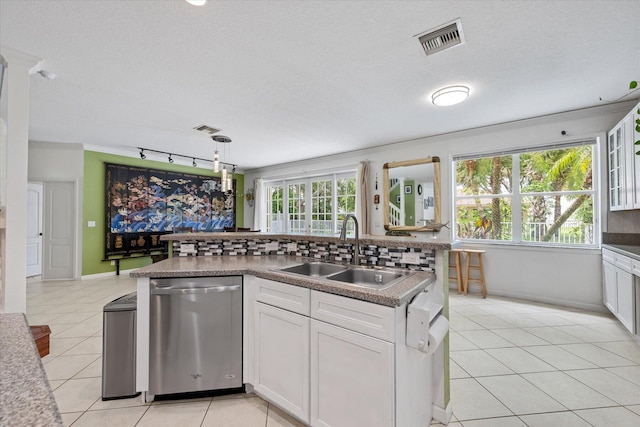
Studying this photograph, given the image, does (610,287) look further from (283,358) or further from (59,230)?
(59,230)

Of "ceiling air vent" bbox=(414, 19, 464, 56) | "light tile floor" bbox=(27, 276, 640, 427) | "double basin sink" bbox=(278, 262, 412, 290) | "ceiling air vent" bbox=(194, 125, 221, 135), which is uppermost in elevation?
"ceiling air vent" bbox=(194, 125, 221, 135)

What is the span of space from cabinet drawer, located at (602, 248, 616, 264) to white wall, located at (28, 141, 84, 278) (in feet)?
26.2

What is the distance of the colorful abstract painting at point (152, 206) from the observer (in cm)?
558

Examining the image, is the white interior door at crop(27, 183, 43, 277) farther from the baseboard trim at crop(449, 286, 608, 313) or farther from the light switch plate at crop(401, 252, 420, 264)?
the baseboard trim at crop(449, 286, 608, 313)

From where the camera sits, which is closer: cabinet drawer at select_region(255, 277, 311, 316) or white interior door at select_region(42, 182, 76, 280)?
cabinet drawer at select_region(255, 277, 311, 316)

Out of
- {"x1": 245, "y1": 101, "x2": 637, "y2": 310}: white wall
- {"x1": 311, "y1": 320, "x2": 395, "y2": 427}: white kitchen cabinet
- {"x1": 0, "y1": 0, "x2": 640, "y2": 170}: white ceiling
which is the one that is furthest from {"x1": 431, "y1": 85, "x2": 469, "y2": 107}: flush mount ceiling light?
{"x1": 311, "y1": 320, "x2": 395, "y2": 427}: white kitchen cabinet

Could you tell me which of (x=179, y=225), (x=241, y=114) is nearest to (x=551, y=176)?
(x=241, y=114)

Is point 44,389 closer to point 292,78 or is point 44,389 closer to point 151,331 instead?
point 151,331

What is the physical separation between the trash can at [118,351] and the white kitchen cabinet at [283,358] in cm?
86

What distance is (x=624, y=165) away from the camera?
9.87 ft

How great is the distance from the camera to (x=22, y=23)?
200cm

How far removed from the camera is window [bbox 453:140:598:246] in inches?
148

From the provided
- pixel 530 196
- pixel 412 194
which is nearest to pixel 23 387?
pixel 412 194

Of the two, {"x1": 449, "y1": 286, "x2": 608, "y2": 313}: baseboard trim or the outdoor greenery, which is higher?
the outdoor greenery
